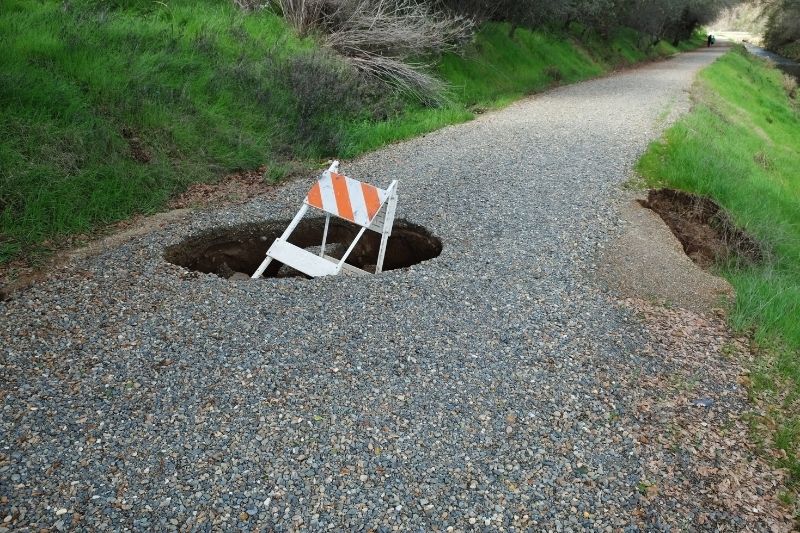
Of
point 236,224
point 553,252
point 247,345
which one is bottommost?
point 236,224

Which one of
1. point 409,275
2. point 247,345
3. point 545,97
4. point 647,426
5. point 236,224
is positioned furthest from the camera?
point 545,97

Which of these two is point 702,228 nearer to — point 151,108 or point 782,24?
point 151,108

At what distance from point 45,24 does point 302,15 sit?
551cm

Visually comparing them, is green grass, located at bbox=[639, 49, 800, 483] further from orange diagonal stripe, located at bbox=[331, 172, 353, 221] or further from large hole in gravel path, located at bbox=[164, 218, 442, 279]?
orange diagonal stripe, located at bbox=[331, 172, 353, 221]

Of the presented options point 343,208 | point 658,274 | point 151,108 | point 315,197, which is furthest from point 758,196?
point 151,108

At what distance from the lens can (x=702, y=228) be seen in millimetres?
8273

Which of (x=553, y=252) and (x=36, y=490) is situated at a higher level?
(x=553, y=252)

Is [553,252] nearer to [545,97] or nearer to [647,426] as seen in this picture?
[647,426]

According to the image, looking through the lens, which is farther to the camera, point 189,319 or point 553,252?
point 553,252

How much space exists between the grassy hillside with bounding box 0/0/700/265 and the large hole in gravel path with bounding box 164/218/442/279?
1.13 meters

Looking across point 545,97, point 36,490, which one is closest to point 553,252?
point 36,490

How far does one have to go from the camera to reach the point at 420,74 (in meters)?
13.5

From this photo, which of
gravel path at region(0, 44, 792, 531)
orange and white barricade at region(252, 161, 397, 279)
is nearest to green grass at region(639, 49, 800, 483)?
gravel path at region(0, 44, 792, 531)

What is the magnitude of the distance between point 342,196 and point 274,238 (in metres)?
1.19
